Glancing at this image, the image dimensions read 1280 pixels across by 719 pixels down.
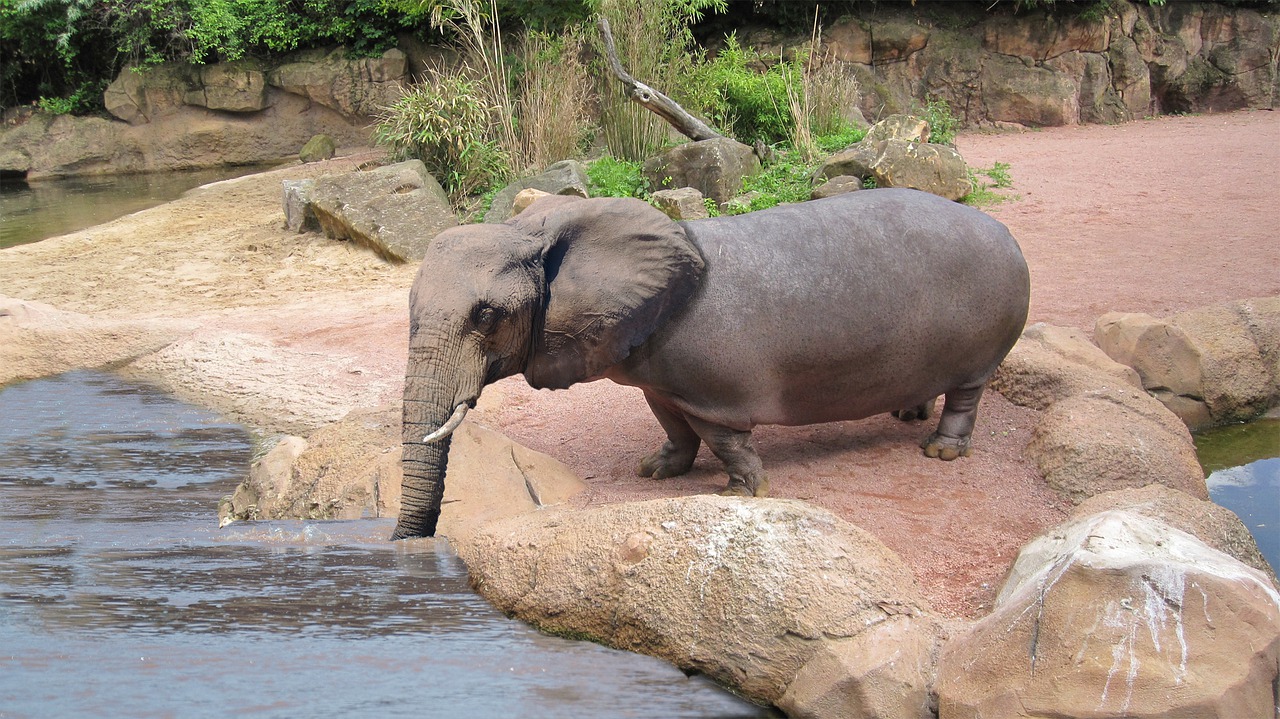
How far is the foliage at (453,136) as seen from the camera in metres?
12.6

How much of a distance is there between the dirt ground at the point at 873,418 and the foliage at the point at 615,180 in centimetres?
256

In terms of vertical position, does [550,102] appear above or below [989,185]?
above

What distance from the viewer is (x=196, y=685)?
3.08 metres

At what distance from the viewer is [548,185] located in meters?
11.6

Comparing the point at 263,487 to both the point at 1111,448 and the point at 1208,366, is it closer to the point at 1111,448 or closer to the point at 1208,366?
the point at 1111,448

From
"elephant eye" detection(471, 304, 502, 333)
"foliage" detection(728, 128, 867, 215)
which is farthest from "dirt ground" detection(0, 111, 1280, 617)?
"foliage" detection(728, 128, 867, 215)

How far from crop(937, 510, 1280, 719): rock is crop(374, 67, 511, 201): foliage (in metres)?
10.3

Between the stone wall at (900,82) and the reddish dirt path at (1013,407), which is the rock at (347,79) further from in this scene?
the reddish dirt path at (1013,407)

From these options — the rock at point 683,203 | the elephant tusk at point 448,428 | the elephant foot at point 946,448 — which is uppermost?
the elephant tusk at point 448,428

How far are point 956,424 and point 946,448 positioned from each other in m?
0.13

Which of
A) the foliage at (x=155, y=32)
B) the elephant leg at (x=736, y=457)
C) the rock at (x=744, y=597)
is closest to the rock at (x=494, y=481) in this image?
the elephant leg at (x=736, y=457)

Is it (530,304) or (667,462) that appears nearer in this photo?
(530,304)

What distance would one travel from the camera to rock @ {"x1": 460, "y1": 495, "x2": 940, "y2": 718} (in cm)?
326

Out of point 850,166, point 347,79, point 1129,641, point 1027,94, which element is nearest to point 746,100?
point 850,166
